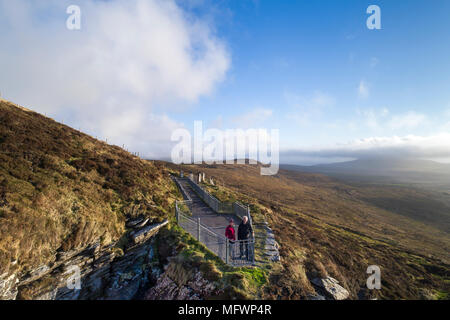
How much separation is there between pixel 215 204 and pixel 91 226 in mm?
8755

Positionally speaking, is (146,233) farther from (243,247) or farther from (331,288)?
(331,288)

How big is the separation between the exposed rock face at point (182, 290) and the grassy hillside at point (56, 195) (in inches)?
146

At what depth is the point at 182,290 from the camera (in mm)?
7777

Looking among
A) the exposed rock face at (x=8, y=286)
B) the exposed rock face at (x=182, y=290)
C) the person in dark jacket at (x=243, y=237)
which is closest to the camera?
the exposed rock face at (x=8, y=286)

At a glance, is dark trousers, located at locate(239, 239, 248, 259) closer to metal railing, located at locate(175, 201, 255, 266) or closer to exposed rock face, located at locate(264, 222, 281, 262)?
metal railing, located at locate(175, 201, 255, 266)

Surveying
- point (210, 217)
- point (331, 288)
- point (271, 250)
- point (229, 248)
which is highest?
point (229, 248)

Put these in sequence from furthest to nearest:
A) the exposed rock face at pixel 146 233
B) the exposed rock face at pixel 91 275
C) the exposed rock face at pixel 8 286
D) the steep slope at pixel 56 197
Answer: the exposed rock face at pixel 146 233 → the steep slope at pixel 56 197 → the exposed rock face at pixel 91 275 → the exposed rock face at pixel 8 286

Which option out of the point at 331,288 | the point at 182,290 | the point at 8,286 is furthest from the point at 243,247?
the point at 8,286

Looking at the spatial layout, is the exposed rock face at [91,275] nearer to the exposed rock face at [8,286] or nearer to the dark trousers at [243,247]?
the exposed rock face at [8,286]

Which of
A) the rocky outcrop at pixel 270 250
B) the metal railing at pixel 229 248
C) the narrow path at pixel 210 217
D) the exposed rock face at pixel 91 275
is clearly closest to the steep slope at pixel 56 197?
the exposed rock face at pixel 91 275

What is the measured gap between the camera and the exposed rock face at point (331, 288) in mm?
8484

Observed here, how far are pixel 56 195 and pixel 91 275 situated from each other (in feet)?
14.2
